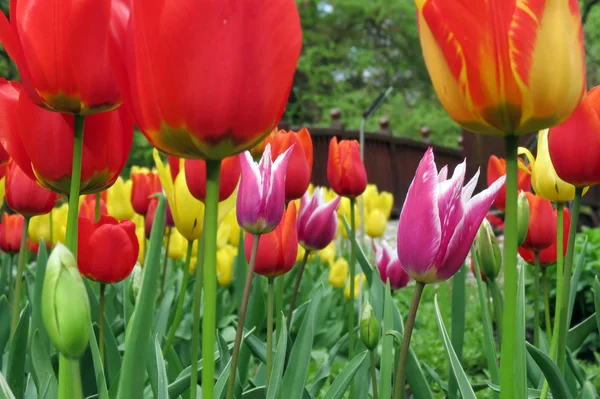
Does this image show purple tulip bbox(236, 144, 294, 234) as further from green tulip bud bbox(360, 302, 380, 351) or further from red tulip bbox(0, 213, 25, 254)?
red tulip bbox(0, 213, 25, 254)

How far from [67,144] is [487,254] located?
614 mm

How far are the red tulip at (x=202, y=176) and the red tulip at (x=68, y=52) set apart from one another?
288mm

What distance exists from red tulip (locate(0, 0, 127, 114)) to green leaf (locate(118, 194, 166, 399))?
236mm

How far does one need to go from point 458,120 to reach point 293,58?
7.2 inches

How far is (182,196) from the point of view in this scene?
4.12ft

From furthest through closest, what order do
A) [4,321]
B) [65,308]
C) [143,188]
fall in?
[143,188] < [4,321] < [65,308]

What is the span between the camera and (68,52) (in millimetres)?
735

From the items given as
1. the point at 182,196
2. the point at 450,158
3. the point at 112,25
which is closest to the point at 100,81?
the point at 112,25

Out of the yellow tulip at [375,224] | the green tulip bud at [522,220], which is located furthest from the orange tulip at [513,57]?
the yellow tulip at [375,224]

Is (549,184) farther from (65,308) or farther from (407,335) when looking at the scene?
(65,308)

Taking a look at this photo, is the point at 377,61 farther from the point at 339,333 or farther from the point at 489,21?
the point at 489,21

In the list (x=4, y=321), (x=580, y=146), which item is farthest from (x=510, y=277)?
(x=4, y=321)

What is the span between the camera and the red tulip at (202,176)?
3.40 feet

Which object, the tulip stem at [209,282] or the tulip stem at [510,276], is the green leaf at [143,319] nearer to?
the tulip stem at [209,282]
